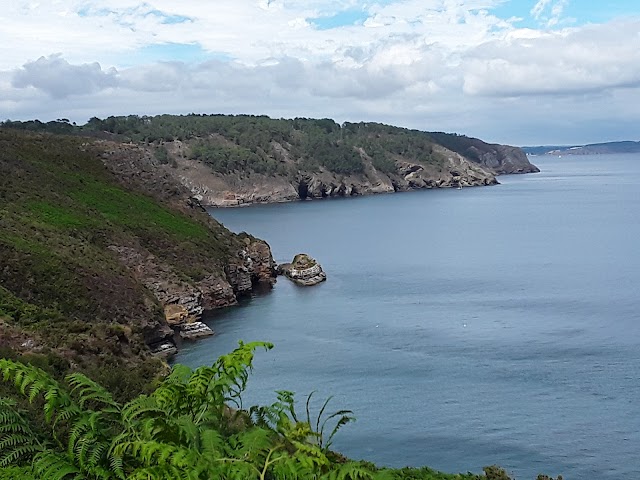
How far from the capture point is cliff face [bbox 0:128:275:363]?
27578mm

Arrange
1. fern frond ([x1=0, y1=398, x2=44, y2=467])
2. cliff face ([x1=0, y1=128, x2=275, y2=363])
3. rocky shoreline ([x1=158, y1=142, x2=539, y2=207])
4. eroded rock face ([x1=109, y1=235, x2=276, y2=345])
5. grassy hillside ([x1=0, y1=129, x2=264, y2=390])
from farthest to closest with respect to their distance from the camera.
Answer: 1. rocky shoreline ([x1=158, y1=142, x2=539, y2=207])
2. eroded rock face ([x1=109, y1=235, x2=276, y2=345])
3. cliff face ([x1=0, y1=128, x2=275, y2=363])
4. grassy hillside ([x1=0, y1=129, x2=264, y2=390])
5. fern frond ([x1=0, y1=398, x2=44, y2=467])

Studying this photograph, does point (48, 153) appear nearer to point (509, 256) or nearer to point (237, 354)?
point (509, 256)

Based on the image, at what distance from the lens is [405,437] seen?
30.1 meters

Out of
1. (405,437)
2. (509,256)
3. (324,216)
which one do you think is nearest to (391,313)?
(405,437)

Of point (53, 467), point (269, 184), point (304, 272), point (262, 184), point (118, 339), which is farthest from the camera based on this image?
point (269, 184)

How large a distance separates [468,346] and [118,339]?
2394 centimetres

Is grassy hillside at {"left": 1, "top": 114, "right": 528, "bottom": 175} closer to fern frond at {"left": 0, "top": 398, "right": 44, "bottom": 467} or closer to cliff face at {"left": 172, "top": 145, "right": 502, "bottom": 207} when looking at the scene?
cliff face at {"left": 172, "top": 145, "right": 502, "bottom": 207}

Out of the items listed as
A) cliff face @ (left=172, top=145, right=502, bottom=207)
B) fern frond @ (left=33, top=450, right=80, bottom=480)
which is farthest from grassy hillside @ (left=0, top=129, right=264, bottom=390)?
cliff face @ (left=172, top=145, right=502, bottom=207)

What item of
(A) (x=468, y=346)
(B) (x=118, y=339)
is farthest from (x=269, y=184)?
(B) (x=118, y=339)

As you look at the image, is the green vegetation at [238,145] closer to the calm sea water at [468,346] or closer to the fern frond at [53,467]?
the calm sea water at [468,346]

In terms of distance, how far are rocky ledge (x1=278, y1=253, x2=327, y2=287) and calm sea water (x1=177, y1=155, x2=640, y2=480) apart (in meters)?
1.57

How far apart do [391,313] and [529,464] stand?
89.5 feet

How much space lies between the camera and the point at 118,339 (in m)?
27.3

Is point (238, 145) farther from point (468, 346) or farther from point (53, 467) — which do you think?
point (53, 467)
